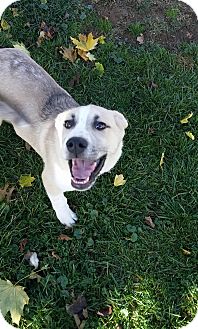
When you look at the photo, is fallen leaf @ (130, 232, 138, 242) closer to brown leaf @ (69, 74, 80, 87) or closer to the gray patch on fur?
the gray patch on fur

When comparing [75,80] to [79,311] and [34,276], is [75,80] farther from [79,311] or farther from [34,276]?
[79,311]

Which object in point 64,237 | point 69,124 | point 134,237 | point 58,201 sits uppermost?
point 69,124

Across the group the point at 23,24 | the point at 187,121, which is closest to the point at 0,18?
the point at 23,24

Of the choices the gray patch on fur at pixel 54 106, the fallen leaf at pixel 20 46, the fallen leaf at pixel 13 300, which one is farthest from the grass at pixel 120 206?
the gray patch on fur at pixel 54 106

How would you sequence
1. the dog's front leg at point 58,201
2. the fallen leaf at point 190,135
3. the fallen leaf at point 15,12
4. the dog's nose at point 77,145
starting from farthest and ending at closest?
the fallen leaf at point 15,12 → the fallen leaf at point 190,135 → the dog's front leg at point 58,201 → the dog's nose at point 77,145

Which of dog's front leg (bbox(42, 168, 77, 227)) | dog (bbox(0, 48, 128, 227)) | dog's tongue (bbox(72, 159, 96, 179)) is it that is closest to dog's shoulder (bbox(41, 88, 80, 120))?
dog (bbox(0, 48, 128, 227))

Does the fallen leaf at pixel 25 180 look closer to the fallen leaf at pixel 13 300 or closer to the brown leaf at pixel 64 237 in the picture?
the brown leaf at pixel 64 237

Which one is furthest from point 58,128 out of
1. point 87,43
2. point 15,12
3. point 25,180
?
point 15,12

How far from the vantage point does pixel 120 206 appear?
462 centimetres

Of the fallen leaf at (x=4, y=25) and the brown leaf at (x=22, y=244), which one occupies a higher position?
the fallen leaf at (x=4, y=25)

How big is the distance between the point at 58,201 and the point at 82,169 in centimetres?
71

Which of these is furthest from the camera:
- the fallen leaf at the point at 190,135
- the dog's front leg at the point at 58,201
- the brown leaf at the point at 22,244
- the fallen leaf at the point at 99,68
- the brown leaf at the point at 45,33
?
the brown leaf at the point at 45,33

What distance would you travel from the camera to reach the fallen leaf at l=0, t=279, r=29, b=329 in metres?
3.73

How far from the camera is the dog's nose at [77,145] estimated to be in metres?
3.30
